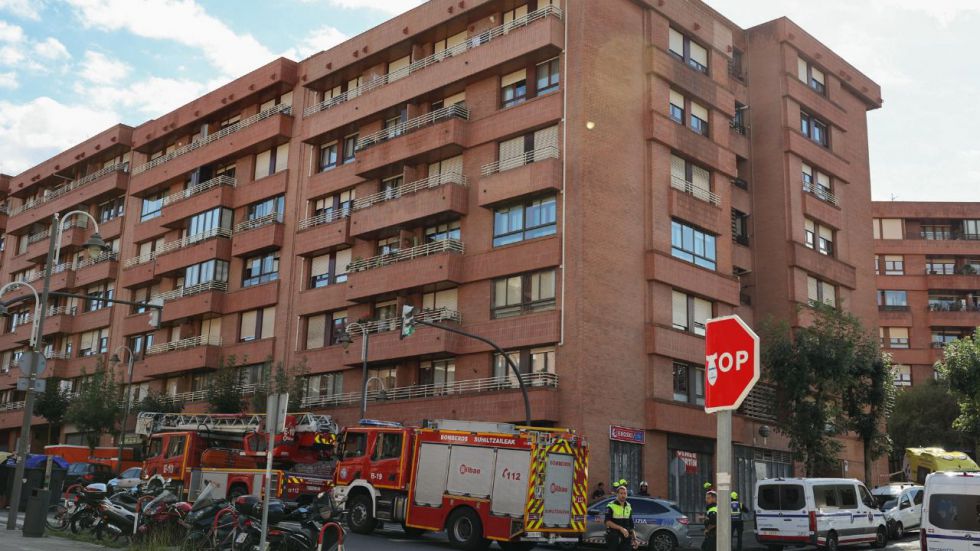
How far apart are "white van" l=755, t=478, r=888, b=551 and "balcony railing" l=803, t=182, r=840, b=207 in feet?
72.5

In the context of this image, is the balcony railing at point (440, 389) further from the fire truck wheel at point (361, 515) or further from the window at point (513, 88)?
the window at point (513, 88)

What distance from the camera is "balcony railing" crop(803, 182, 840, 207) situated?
4556 cm

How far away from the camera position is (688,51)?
4131 centimetres

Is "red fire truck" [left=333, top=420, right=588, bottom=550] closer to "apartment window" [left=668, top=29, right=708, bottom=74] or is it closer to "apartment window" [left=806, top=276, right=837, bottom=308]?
"apartment window" [left=668, top=29, right=708, bottom=74]

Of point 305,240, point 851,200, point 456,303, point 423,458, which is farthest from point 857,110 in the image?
point 423,458

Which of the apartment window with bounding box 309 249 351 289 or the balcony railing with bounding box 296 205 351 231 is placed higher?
the balcony railing with bounding box 296 205 351 231

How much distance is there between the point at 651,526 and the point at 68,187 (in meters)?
52.5

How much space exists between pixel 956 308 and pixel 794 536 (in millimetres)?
55129

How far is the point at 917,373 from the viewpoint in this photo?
72.1 m

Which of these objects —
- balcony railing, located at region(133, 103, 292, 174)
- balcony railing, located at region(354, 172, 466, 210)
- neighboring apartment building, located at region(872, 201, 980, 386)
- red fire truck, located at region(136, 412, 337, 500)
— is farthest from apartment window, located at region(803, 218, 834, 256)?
neighboring apartment building, located at region(872, 201, 980, 386)

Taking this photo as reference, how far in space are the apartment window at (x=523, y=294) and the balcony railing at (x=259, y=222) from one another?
15271 millimetres

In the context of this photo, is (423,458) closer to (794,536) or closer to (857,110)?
(794,536)

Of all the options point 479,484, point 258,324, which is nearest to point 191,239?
point 258,324

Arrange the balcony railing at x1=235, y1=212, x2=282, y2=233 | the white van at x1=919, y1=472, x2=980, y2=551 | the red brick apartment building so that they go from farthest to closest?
the balcony railing at x1=235, y1=212, x2=282, y2=233 < the red brick apartment building < the white van at x1=919, y1=472, x2=980, y2=551
